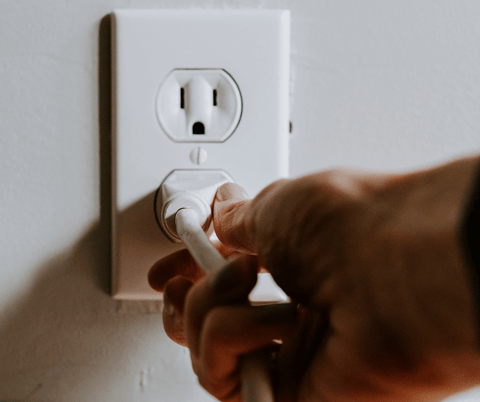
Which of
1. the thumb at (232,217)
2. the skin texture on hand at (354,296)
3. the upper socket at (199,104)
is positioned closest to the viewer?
the skin texture on hand at (354,296)

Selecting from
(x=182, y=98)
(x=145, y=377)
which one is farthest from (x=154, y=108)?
(x=145, y=377)

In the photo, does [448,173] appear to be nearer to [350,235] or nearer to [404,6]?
[350,235]

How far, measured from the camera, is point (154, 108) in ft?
0.92

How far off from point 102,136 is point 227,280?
0.22m

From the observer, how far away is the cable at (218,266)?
4.3 inches

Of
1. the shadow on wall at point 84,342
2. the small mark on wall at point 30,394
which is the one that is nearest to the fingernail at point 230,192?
the shadow on wall at point 84,342

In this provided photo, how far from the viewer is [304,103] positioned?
296 millimetres

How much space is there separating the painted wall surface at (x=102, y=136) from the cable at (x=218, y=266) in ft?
0.38

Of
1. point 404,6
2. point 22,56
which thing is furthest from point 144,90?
point 404,6

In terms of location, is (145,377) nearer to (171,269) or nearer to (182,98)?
(171,269)

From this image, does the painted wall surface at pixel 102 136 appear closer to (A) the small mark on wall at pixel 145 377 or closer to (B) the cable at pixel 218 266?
(A) the small mark on wall at pixel 145 377

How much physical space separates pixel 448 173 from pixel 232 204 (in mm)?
148

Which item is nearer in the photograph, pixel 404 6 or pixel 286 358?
pixel 286 358

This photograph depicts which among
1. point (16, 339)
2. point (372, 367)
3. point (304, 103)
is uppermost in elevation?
point (304, 103)
